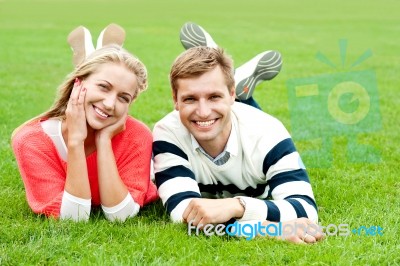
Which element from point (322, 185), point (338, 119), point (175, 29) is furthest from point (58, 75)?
point (175, 29)

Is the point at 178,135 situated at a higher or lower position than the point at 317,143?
higher

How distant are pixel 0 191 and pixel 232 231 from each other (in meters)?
1.83

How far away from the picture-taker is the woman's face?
366 cm

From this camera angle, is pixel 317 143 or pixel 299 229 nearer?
pixel 299 229

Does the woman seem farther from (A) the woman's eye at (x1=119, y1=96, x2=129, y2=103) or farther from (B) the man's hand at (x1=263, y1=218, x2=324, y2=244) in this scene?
(B) the man's hand at (x1=263, y1=218, x2=324, y2=244)

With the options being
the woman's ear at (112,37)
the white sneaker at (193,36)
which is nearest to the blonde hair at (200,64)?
the white sneaker at (193,36)

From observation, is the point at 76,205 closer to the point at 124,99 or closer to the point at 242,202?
the point at 124,99

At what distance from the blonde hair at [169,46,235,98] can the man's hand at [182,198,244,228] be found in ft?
2.44

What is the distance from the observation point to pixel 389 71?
1197 cm

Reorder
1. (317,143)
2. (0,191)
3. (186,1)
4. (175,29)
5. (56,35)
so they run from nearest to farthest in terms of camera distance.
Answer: (0,191), (317,143), (56,35), (175,29), (186,1)

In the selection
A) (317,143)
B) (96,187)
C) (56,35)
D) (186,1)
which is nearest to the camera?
(96,187)

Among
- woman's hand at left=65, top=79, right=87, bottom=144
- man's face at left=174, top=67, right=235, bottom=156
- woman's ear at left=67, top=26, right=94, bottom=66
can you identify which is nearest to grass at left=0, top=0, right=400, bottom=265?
woman's hand at left=65, top=79, right=87, bottom=144

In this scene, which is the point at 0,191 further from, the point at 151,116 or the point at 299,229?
the point at 151,116

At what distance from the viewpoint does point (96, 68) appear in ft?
12.4
